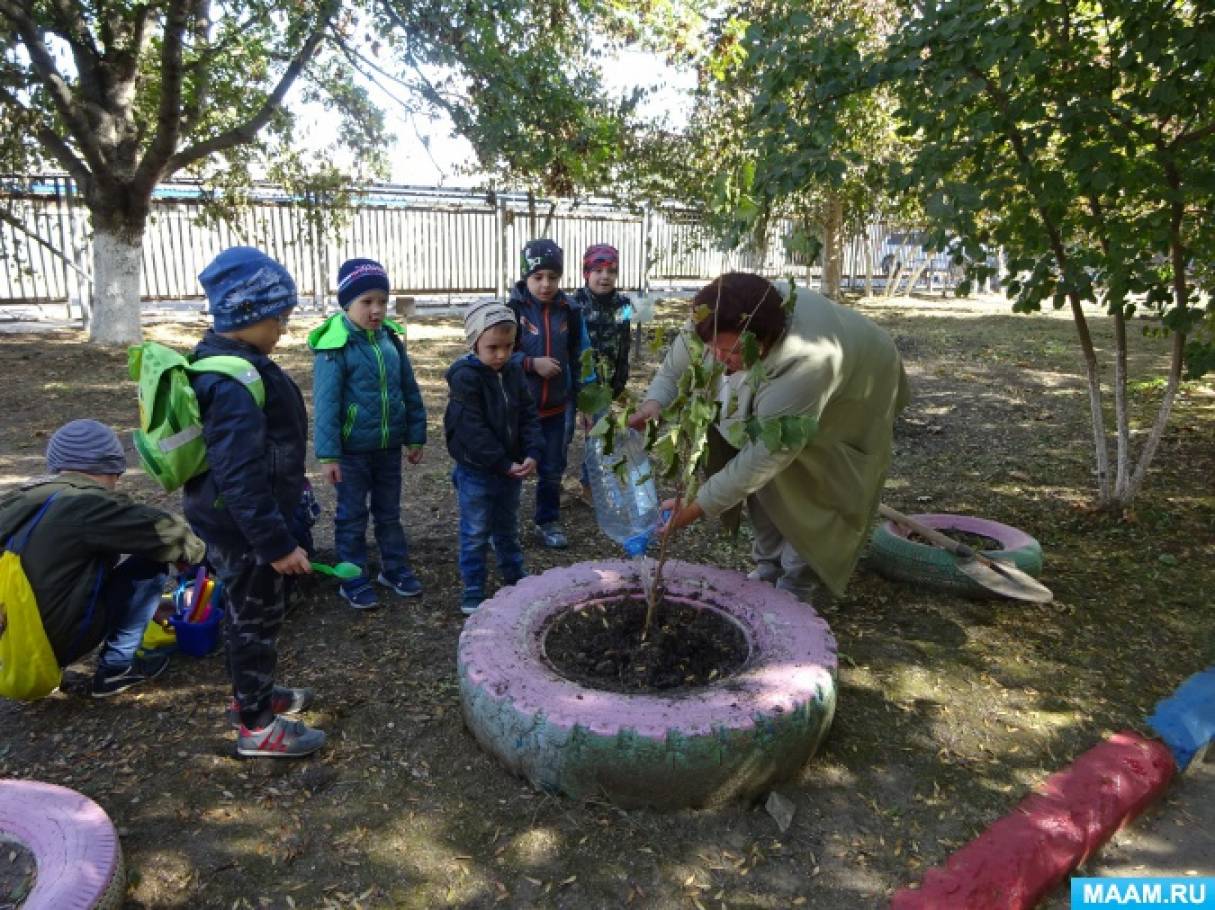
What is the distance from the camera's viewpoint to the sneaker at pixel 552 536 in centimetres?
430

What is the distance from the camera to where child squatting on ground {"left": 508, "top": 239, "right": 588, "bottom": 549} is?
4.18m

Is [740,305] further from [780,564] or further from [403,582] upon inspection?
[403,582]

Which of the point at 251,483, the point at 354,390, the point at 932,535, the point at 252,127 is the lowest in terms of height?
the point at 932,535

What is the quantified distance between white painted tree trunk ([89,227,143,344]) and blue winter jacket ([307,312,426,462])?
24.5 ft

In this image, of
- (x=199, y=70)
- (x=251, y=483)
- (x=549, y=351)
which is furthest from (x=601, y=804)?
(x=199, y=70)

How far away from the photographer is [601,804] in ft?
7.57

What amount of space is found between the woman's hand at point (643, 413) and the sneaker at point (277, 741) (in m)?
1.57

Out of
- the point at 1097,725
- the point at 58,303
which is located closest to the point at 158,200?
the point at 58,303

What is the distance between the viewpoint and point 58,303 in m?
12.3

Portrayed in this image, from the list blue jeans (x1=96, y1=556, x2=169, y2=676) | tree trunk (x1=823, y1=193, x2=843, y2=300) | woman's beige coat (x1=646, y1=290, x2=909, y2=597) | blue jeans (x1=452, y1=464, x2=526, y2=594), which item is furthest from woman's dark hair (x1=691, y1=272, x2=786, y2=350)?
tree trunk (x1=823, y1=193, x2=843, y2=300)

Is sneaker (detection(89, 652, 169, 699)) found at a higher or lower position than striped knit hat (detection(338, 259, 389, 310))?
lower

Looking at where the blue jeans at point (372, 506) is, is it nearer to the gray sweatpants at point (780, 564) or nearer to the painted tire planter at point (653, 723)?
the painted tire planter at point (653, 723)

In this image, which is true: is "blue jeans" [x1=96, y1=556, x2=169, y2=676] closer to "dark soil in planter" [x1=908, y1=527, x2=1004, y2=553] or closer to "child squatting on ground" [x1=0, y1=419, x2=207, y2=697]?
"child squatting on ground" [x1=0, y1=419, x2=207, y2=697]

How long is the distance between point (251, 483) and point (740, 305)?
5.07 ft
